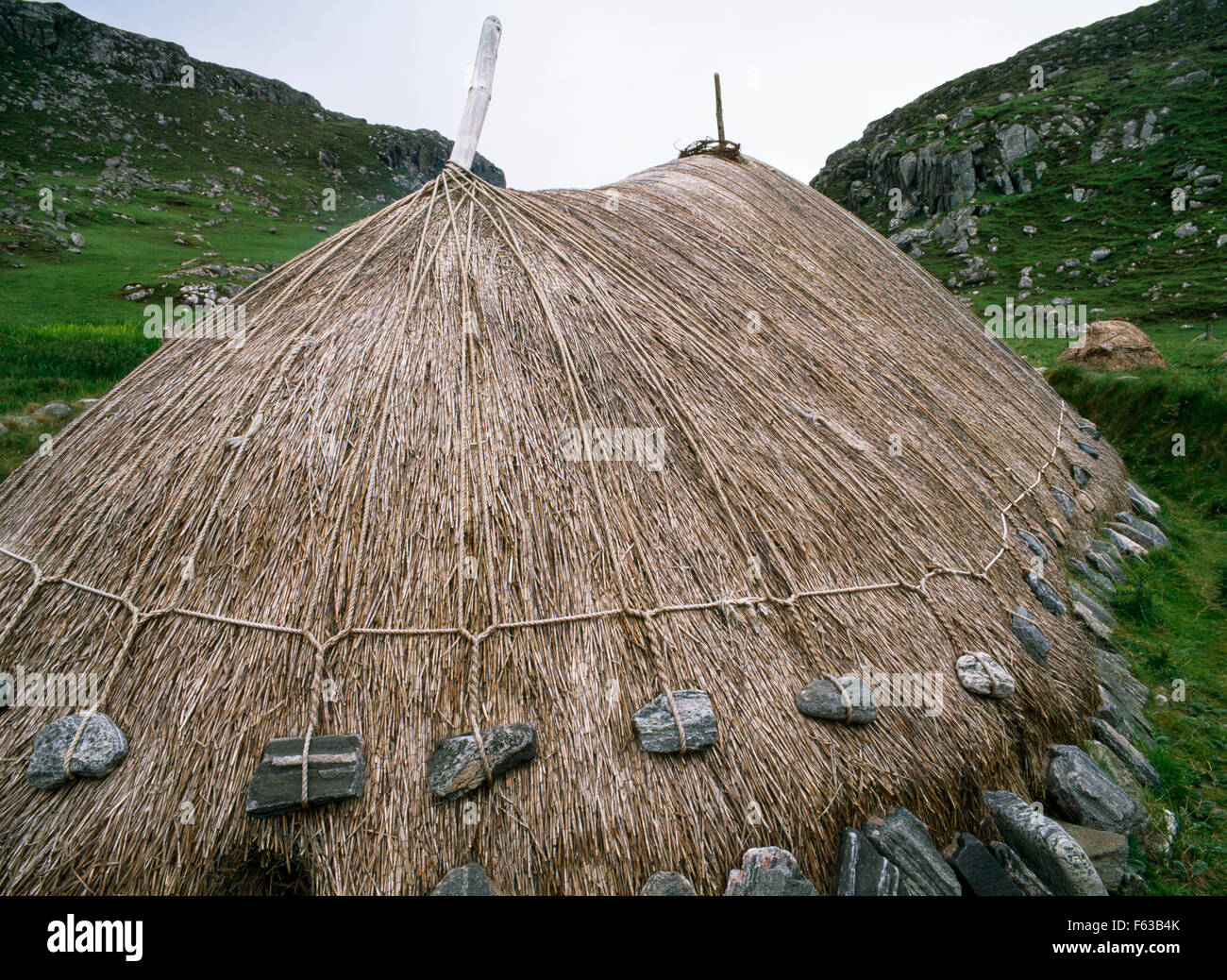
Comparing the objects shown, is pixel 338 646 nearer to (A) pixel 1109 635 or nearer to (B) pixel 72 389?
(A) pixel 1109 635

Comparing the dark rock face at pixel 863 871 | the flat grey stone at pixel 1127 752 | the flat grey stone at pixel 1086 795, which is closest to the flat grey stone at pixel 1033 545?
the flat grey stone at pixel 1127 752

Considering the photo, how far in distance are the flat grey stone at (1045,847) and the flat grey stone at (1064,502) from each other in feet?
16.8

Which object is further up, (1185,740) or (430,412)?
(430,412)

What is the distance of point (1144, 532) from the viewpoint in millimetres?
8398

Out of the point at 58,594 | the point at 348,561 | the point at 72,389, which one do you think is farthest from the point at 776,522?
the point at 72,389

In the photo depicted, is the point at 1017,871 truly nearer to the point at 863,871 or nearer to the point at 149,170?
the point at 863,871

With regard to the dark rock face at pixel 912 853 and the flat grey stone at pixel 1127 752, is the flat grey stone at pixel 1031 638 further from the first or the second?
the dark rock face at pixel 912 853

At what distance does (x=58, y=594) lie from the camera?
3.91 meters

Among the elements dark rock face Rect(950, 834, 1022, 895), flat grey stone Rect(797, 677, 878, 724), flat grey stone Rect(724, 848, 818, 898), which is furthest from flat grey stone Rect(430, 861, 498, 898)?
dark rock face Rect(950, 834, 1022, 895)

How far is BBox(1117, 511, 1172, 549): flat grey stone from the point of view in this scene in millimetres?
8328

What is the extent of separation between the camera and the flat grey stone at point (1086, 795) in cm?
405

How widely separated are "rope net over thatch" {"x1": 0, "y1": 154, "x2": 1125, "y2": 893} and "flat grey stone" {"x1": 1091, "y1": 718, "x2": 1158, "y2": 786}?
239 millimetres

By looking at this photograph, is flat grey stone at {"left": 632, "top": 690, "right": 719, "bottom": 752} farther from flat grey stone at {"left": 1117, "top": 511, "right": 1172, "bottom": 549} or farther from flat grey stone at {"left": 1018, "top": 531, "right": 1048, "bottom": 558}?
flat grey stone at {"left": 1117, "top": 511, "right": 1172, "bottom": 549}
